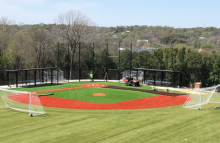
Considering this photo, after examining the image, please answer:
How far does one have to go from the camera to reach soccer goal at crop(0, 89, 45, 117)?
20.5m

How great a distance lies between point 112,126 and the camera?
16469 mm

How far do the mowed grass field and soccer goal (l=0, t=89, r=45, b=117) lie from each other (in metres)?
0.65

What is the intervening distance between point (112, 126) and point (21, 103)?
11257 millimetres

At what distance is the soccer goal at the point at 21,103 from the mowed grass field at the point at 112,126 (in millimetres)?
648

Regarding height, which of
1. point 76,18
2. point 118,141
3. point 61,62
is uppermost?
point 76,18

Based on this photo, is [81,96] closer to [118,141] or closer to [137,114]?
[137,114]

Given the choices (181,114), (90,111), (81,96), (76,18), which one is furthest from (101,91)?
(76,18)

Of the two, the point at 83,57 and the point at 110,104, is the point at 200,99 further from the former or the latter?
the point at 83,57

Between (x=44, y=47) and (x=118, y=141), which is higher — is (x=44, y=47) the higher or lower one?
the higher one

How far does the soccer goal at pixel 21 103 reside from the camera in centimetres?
2046

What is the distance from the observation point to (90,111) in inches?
831

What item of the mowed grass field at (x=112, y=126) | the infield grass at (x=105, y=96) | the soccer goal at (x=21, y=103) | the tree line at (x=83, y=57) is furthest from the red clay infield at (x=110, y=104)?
the tree line at (x=83, y=57)

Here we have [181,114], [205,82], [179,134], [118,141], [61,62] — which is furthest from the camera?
[61,62]

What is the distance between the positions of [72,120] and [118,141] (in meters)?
5.29
